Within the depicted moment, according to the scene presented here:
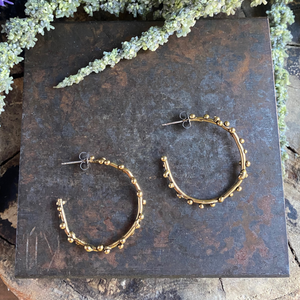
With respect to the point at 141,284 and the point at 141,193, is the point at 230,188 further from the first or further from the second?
the point at 141,284

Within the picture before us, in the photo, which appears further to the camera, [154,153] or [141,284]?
[141,284]

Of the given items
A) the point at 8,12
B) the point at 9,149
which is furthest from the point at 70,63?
the point at 9,149

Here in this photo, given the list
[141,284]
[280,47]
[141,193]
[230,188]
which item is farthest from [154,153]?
[280,47]

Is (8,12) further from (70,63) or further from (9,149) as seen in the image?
(9,149)

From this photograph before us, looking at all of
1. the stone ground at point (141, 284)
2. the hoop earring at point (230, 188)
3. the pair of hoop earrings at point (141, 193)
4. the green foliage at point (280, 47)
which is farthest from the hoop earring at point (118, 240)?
the green foliage at point (280, 47)

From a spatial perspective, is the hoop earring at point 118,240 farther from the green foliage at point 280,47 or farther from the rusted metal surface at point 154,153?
the green foliage at point 280,47

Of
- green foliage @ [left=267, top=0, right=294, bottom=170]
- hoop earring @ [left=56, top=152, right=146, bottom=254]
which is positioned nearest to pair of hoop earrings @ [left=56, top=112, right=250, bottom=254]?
hoop earring @ [left=56, top=152, right=146, bottom=254]

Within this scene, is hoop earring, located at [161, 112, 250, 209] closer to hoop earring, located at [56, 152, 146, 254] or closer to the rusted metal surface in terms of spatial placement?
the rusted metal surface

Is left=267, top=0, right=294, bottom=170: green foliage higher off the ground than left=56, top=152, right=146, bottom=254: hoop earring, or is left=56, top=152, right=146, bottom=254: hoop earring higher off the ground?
left=267, top=0, right=294, bottom=170: green foliage
